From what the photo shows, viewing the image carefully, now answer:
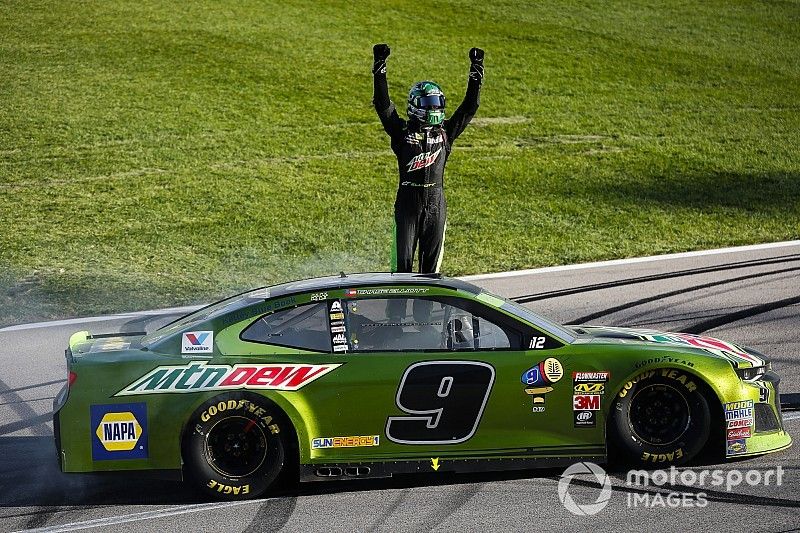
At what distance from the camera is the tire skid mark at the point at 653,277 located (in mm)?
11523

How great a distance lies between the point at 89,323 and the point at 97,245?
3.39 m

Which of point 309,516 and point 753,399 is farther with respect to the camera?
point 753,399

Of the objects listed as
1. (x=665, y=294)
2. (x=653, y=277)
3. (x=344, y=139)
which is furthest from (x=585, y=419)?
(x=344, y=139)

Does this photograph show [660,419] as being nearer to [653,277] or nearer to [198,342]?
[198,342]

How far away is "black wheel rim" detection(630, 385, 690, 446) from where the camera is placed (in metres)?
6.83

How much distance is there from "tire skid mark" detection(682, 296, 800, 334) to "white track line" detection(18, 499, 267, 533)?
16.5ft

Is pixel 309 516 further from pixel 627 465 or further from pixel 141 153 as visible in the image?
pixel 141 153

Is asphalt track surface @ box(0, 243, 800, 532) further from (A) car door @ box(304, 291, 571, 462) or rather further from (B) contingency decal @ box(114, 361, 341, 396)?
(B) contingency decal @ box(114, 361, 341, 396)

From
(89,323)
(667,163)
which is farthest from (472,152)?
(89,323)

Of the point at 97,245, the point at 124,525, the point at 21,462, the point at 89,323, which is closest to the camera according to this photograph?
the point at 124,525

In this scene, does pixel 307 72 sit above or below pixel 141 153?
above

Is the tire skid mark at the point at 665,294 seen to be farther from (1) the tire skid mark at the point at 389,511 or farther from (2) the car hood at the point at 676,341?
(1) the tire skid mark at the point at 389,511

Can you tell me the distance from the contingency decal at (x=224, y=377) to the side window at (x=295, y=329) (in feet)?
0.53

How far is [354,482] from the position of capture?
6.93 m
